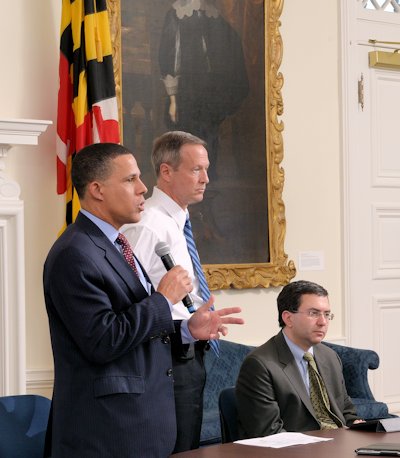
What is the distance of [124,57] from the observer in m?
6.45

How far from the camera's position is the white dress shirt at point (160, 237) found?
3938 mm

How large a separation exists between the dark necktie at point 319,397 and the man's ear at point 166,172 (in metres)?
1.05

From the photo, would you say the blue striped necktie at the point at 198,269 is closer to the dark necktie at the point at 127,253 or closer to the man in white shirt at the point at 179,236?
the man in white shirt at the point at 179,236

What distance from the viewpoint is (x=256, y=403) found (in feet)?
13.5

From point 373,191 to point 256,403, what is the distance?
156 inches

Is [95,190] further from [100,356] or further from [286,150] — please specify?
[286,150]

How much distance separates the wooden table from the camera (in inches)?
119

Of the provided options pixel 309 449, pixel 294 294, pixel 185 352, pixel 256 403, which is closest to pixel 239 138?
pixel 294 294

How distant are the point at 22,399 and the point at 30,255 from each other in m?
2.42

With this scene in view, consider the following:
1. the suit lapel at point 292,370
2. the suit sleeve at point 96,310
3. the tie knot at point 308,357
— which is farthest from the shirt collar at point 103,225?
the tie knot at point 308,357

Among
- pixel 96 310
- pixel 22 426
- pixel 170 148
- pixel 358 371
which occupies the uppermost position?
pixel 170 148

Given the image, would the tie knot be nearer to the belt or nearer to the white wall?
the belt

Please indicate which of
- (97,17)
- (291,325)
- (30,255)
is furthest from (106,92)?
(291,325)

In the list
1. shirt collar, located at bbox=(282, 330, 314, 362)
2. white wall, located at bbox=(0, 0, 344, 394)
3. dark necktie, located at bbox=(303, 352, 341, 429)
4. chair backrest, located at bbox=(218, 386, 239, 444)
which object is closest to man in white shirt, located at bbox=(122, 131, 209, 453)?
chair backrest, located at bbox=(218, 386, 239, 444)
